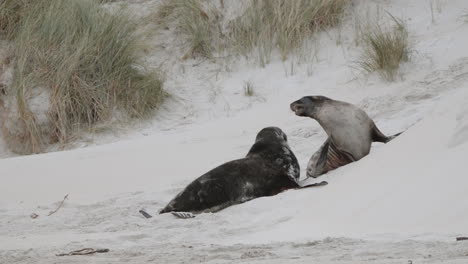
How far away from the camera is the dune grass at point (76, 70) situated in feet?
30.9

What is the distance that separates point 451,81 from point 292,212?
3488 mm

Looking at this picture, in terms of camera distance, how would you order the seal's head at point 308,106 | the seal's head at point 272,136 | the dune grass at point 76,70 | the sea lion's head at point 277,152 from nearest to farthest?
the sea lion's head at point 277,152 < the seal's head at point 272,136 < the seal's head at point 308,106 < the dune grass at point 76,70

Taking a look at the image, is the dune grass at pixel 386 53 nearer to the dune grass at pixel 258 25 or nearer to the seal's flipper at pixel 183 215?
the dune grass at pixel 258 25

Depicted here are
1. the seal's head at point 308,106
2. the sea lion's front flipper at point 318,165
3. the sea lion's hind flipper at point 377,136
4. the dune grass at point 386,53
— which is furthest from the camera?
the dune grass at point 386,53

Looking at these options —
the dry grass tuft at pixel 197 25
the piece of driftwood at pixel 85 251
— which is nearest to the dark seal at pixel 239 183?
the piece of driftwood at pixel 85 251

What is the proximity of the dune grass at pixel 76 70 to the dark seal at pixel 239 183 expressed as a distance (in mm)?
3416

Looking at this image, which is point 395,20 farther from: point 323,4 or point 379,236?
point 379,236

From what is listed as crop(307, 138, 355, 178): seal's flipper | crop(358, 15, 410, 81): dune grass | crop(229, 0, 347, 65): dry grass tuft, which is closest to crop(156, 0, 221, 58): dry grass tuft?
crop(229, 0, 347, 65): dry grass tuft

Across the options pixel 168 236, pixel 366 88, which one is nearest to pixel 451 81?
pixel 366 88

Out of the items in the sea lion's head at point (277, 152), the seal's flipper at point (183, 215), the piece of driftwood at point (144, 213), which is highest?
the sea lion's head at point (277, 152)

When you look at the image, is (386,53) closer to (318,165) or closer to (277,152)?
(277,152)

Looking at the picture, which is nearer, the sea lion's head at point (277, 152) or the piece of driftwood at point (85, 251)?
the piece of driftwood at point (85, 251)

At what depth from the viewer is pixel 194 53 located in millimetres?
10688

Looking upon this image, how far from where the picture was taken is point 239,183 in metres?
6.11
